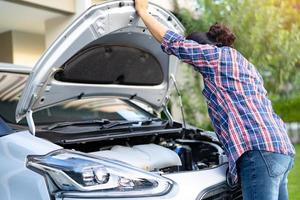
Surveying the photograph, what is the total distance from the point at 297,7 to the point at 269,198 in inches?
467

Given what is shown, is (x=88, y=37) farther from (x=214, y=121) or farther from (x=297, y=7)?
(x=297, y=7)

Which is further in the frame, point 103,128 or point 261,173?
point 103,128

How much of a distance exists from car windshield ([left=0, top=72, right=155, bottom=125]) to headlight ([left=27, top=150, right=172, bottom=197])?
92cm

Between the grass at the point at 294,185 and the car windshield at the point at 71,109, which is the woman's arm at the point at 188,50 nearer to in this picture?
the car windshield at the point at 71,109

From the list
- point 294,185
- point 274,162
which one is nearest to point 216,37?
point 274,162

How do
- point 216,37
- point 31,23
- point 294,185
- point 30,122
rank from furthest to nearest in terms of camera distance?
point 31,23
point 294,185
point 30,122
point 216,37

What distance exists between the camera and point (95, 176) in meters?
2.67

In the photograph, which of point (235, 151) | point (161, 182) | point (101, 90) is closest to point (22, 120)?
point (101, 90)

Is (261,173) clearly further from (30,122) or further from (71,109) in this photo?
(71,109)

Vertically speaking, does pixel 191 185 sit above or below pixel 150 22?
below

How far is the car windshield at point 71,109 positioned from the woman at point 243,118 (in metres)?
1.36

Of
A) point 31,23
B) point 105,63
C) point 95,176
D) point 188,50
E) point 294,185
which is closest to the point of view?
point 95,176

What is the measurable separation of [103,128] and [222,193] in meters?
1.03

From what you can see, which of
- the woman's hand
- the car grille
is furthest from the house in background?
the car grille
